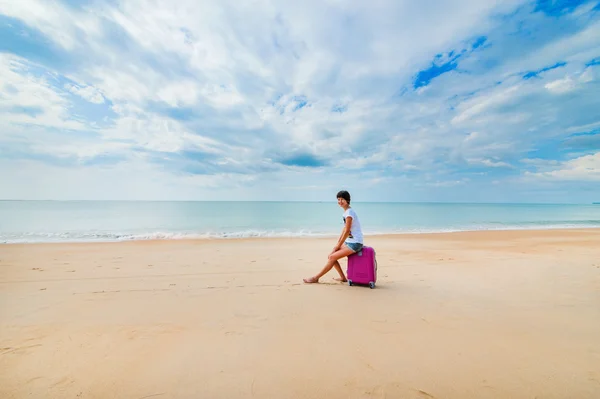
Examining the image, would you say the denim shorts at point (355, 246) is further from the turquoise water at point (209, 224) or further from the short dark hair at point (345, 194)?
the turquoise water at point (209, 224)

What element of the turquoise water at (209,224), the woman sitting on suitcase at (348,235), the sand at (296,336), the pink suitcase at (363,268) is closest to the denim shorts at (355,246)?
the woman sitting on suitcase at (348,235)

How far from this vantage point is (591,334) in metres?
3.65

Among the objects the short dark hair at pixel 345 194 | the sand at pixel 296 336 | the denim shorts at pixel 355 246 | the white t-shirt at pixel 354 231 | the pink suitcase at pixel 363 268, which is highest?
the short dark hair at pixel 345 194

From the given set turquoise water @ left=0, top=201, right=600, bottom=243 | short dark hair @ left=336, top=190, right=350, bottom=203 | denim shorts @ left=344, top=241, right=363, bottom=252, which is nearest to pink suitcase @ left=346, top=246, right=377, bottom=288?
denim shorts @ left=344, top=241, right=363, bottom=252

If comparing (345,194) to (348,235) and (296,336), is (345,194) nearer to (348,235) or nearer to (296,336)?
(348,235)

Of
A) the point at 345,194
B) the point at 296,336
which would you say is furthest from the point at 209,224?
the point at 296,336

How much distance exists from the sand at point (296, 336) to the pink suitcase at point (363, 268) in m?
0.26

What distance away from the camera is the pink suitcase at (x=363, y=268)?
5.76 metres

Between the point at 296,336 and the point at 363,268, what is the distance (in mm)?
2749

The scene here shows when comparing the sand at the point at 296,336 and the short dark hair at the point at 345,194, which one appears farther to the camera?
the short dark hair at the point at 345,194

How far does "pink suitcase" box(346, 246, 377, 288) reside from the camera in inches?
227

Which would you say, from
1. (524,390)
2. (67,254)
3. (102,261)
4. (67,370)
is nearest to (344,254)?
(524,390)

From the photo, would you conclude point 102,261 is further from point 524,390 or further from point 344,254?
point 524,390

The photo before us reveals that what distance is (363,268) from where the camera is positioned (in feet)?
19.1
